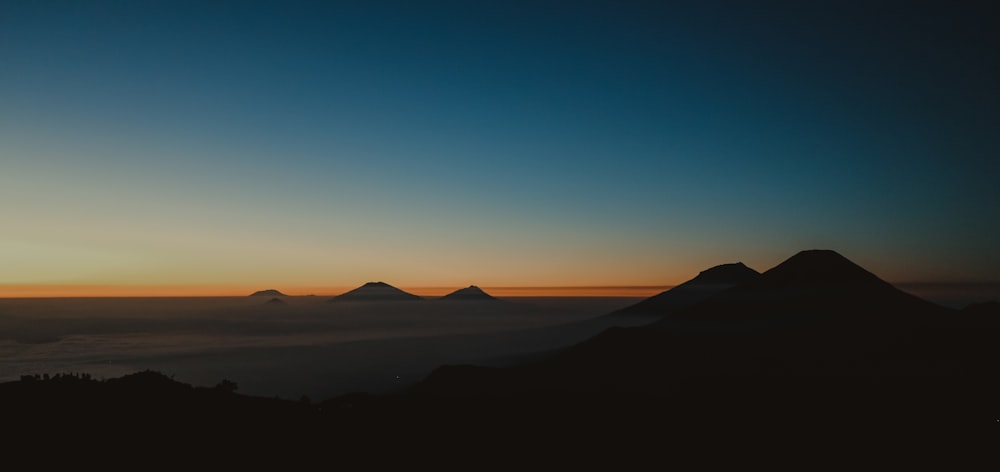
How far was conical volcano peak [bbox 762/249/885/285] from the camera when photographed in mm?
136000

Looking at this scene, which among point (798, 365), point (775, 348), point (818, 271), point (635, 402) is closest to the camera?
point (635, 402)

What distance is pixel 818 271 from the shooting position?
142625mm

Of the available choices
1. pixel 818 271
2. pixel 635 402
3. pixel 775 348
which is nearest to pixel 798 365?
pixel 775 348

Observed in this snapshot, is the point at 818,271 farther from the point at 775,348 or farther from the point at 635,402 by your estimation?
the point at 635,402

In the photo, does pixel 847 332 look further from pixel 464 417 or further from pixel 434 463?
pixel 434 463

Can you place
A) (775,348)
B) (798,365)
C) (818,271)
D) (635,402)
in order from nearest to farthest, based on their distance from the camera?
(635,402), (798,365), (775,348), (818,271)

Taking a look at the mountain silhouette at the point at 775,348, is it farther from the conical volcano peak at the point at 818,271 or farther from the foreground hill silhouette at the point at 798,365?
the conical volcano peak at the point at 818,271

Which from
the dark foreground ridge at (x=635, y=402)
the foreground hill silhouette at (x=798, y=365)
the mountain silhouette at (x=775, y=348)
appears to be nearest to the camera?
the dark foreground ridge at (x=635, y=402)

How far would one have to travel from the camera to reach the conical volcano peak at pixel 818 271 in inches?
5354

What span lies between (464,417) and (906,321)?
309ft

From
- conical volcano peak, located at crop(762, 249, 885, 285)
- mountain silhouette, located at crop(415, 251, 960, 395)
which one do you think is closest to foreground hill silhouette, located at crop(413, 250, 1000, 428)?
mountain silhouette, located at crop(415, 251, 960, 395)

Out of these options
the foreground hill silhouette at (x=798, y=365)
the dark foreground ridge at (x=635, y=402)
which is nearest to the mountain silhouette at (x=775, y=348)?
Answer: the foreground hill silhouette at (x=798, y=365)

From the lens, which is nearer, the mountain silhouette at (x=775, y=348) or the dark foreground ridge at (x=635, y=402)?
the dark foreground ridge at (x=635, y=402)

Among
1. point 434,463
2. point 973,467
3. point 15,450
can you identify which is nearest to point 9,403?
point 15,450
